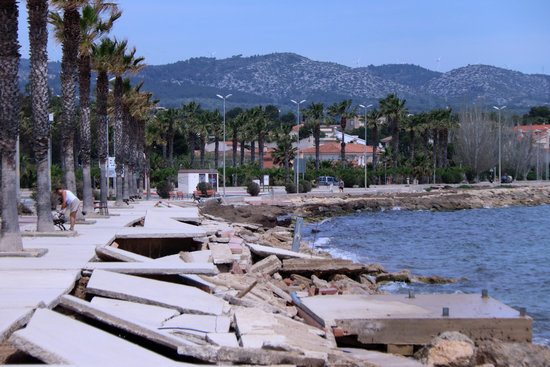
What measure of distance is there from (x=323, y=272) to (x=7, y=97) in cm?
812

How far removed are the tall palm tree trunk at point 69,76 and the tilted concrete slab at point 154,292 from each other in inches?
529

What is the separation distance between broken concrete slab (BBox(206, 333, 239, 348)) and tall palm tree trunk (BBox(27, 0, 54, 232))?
10.9 metres

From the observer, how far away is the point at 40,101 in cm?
1853

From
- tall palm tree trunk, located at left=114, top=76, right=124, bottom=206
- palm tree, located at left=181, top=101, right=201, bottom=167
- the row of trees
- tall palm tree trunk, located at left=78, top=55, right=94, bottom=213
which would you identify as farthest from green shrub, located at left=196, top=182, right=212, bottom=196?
palm tree, located at left=181, top=101, right=201, bottom=167

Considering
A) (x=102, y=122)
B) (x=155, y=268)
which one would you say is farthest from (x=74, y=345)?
(x=102, y=122)

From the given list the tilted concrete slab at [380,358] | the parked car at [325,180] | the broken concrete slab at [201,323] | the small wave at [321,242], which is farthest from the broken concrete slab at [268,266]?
the parked car at [325,180]

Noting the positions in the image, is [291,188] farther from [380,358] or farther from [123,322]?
[123,322]

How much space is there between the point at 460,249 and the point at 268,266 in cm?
1830

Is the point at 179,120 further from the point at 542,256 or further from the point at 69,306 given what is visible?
the point at 69,306

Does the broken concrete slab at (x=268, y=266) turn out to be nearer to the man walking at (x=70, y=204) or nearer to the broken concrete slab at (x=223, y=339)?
the man walking at (x=70, y=204)

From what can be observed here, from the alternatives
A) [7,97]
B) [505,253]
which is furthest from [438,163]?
[7,97]

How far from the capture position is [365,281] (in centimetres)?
1809

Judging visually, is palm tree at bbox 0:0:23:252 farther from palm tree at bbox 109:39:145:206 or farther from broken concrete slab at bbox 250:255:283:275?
palm tree at bbox 109:39:145:206

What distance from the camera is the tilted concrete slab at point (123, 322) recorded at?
7.71 m
